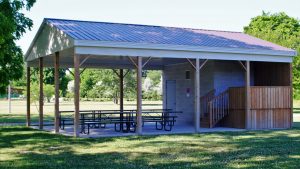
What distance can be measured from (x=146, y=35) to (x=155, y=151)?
730 centimetres

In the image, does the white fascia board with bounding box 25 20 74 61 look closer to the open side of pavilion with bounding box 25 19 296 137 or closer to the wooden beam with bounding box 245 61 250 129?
the open side of pavilion with bounding box 25 19 296 137

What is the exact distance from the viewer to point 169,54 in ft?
54.3

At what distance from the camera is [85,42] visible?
14.7m

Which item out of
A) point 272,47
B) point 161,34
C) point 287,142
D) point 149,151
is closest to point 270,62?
point 272,47

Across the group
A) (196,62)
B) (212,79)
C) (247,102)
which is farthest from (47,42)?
(247,102)

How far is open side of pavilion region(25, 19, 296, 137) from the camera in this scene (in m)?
15.6

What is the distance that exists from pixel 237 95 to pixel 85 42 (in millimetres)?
7343

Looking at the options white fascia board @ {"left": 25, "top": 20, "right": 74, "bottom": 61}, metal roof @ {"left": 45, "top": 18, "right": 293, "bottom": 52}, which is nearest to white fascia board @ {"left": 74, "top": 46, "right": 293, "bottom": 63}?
metal roof @ {"left": 45, "top": 18, "right": 293, "bottom": 52}

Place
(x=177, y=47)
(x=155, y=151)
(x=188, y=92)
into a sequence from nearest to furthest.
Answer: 1. (x=155, y=151)
2. (x=177, y=47)
3. (x=188, y=92)

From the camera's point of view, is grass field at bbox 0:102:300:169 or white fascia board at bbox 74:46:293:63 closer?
grass field at bbox 0:102:300:169

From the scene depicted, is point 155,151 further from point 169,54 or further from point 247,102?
point 247,102

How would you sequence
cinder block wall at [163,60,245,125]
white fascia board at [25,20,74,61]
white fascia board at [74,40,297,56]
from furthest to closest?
cinder block wall at [163,60,245,125] → white fascia board at [25,20,74,61] → white fascia board at [74,40,297,56]

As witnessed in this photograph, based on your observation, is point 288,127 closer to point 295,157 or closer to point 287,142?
point 287,142

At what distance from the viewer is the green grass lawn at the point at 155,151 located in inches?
374
